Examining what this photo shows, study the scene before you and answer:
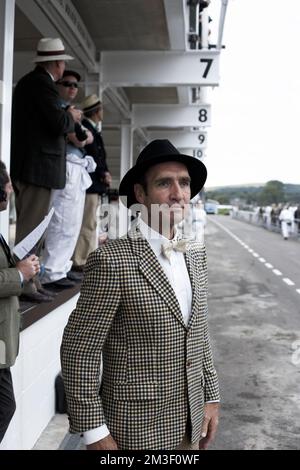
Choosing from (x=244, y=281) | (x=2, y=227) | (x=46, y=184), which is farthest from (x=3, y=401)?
(x=244, y=281)

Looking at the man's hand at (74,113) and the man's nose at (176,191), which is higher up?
the man's hand at (74,113)

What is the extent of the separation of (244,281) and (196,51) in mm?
7534

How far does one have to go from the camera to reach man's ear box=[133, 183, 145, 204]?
2.36m

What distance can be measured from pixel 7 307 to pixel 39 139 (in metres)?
2.15

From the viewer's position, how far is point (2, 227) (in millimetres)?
3889

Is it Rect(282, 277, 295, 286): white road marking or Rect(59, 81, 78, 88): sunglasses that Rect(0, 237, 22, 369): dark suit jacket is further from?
Rect(282, 277, 295, 286): white road marking

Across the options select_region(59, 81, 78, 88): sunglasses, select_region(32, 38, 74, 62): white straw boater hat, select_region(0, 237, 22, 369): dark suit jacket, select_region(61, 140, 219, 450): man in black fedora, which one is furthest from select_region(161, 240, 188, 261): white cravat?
select_region(59, 81, 78, 88): sunglasses

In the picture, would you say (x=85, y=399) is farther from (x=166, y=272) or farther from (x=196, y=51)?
(x=196, y=51)

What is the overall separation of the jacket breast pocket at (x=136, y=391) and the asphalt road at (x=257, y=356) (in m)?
2.68

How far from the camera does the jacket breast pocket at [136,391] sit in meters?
2.12

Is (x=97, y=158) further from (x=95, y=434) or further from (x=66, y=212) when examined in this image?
(x=95, y=434)

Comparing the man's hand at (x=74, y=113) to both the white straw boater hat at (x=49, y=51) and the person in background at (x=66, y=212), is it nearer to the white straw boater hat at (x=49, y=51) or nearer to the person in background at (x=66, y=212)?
the person in background at (x=66, y=212)

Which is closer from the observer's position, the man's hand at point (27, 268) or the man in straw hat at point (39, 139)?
the man's hand at point (27, 268)

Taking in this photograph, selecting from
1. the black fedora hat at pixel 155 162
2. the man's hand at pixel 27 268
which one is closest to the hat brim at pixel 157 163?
the black fedora hat at pixel 155 162
